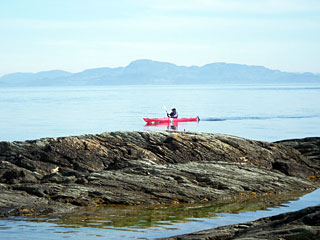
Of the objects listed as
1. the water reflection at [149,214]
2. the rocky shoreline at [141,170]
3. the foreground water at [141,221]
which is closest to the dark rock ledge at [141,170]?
the rocky shoreline at [141,170]

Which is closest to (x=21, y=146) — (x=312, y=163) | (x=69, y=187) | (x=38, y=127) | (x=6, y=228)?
(x=69, y=187)

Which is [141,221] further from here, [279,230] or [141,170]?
[279,230]

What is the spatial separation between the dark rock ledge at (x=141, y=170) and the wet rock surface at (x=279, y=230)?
713 cm

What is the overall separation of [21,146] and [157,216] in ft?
26.7

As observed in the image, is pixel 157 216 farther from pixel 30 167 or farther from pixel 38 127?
pixel 38 127

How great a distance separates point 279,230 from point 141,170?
10984 mm

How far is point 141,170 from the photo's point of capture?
21109 millimetres

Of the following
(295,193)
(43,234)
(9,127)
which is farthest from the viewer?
(9,127)

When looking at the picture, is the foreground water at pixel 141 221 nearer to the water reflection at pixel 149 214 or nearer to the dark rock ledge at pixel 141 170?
the water reflection at pixel 149 214

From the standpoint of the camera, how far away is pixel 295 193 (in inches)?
867

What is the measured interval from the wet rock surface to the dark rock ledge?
7134 millimetres

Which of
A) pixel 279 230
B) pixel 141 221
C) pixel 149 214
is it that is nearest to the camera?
→ pixel 279 230

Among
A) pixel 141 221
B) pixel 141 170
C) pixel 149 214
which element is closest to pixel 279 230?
pixel 141 221

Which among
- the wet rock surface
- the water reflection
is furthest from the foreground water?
the wet rock surface
